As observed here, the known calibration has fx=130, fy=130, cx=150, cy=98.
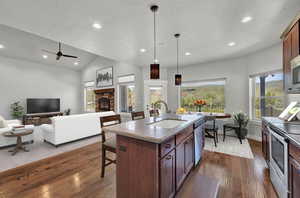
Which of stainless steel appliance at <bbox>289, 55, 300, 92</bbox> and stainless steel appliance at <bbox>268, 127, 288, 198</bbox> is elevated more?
stainless steel appliance at <bbox>289, 55, 300, 92</bbox>

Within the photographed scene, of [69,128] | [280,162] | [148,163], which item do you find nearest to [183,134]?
[148,163]

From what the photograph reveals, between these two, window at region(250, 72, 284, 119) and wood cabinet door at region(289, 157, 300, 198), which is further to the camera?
window at region(250, 72, 284, 119)

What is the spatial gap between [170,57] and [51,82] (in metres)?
6.77

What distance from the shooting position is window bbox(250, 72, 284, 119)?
3.53 metres

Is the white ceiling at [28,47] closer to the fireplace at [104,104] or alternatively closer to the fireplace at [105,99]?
the fireplace at [105,99]

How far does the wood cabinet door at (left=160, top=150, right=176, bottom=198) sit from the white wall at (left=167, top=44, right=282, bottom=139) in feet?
12.9

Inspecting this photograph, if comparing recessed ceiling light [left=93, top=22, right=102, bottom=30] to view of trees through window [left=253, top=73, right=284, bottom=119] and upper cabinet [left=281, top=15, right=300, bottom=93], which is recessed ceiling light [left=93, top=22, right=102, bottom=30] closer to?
upper cabinet [left=281, top=15, right=300, bottom=93]

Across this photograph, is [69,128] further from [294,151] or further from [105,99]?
[294,151]

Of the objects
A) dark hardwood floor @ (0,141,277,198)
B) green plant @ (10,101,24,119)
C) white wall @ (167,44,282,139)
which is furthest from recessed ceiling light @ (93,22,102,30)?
green plant @ (10,101,24,119)

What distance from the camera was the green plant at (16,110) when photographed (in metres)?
5.93

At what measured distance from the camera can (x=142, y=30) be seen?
112 inches

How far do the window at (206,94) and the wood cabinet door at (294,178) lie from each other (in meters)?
3.71

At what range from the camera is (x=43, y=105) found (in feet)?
22.4

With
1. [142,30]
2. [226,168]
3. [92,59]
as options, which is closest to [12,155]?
[142,30]
